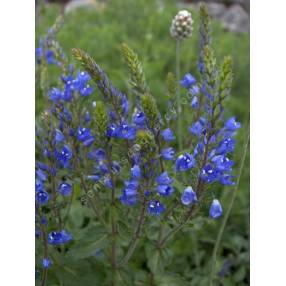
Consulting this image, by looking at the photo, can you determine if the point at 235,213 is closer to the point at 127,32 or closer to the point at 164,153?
the point at 164,153

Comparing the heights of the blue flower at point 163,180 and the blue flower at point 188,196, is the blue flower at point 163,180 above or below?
above

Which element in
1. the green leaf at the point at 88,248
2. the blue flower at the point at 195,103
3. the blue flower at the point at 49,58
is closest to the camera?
the green leaf at the point at 88,248

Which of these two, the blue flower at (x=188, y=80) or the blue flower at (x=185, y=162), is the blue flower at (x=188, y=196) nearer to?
the blue flower at (x=185, y=162)

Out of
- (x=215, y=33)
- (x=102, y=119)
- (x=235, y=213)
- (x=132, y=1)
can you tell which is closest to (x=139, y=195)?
(x=102, y=119)

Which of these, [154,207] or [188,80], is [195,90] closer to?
[188,80]

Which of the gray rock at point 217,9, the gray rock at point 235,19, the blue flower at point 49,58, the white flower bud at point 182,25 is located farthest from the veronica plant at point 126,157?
the gray rock at point 217,9

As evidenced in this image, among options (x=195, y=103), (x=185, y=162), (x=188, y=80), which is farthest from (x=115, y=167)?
(x=188, y=80)
